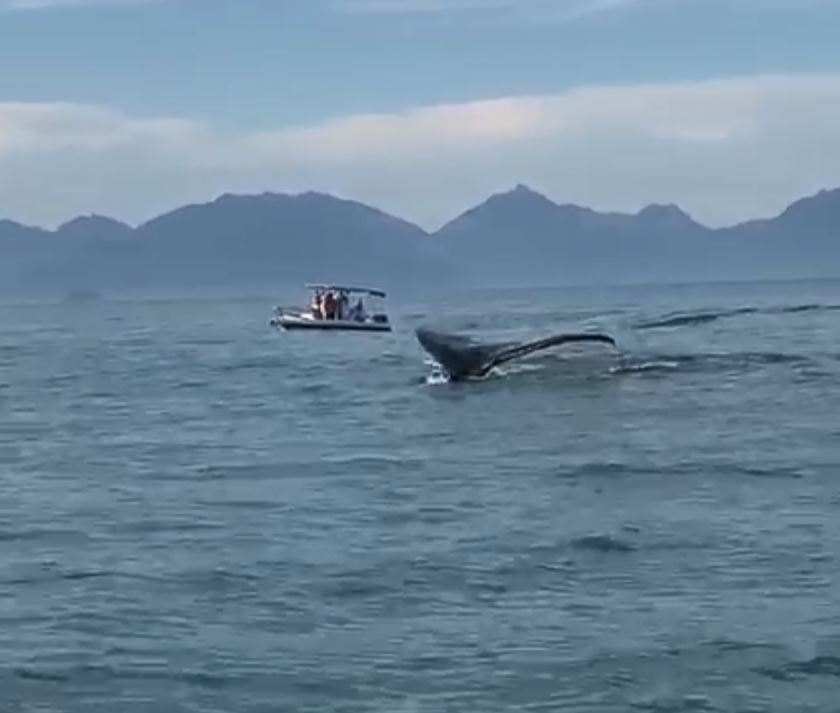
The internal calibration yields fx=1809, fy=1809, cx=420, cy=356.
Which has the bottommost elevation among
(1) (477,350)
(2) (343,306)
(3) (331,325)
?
(3) (331,325)

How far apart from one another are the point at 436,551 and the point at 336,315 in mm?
70592

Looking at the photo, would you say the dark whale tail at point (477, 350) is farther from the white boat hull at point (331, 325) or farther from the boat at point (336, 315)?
the white boat hull at point (331, 325)

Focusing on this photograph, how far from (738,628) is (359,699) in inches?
159

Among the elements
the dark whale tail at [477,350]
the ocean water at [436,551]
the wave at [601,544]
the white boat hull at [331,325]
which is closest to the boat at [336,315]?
the white boat hull at [331,325]

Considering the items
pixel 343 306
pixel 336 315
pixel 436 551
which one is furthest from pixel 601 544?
pixel 343 306

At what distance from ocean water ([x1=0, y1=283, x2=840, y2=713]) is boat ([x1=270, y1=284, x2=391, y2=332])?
133 ft

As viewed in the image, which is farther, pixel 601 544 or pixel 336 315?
pixel 336 315

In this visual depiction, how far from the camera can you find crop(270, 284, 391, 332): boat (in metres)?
87.8

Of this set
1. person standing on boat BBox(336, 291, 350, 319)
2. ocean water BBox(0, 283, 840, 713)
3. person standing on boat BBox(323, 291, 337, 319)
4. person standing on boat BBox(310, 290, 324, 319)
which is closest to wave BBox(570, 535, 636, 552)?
ocean water BBox(0, 283, 840, 713)

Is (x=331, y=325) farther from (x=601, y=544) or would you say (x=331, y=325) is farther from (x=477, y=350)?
(x=601, y=544)

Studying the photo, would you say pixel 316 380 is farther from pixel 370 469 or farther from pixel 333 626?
pixel 333 626

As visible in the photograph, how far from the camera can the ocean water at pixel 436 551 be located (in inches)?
605

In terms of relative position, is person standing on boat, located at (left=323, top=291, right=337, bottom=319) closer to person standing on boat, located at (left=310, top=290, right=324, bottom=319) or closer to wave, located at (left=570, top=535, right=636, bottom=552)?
person standing on boat, located at (left=310, top=290, right=324, bottom=319)

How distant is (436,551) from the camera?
21.7 meters
